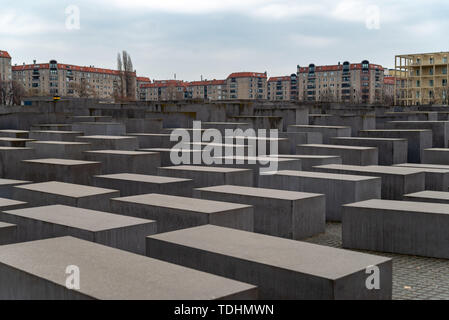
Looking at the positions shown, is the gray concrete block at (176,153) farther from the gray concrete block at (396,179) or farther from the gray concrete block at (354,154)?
the gray concrete block at (396,179)

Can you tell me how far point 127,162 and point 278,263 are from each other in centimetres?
876

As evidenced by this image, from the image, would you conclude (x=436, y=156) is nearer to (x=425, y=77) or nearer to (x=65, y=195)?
(x=65, y=195)

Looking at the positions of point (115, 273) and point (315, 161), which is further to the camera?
point (315, 161)

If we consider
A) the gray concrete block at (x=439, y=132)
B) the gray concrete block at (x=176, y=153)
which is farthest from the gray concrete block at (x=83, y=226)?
the gray concrete block at (x=439, y=132)

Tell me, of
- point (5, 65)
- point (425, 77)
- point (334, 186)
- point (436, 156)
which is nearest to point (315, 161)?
point (334, 186)

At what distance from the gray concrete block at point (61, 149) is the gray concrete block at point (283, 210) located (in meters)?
6.29

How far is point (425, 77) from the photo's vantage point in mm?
90250

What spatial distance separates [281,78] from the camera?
188125 mm

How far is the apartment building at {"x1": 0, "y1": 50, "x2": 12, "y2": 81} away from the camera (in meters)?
137

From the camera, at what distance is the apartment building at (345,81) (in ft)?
506

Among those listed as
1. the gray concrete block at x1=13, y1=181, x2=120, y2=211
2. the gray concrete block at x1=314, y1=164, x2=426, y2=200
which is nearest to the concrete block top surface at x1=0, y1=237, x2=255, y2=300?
the gray concrete block at x1=13, y1=181, x2=120, y2=211

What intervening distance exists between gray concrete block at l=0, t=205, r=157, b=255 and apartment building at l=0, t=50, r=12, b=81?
5492 inches

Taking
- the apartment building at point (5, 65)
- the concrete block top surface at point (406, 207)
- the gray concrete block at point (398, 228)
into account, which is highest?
the apartment building at point (5, 65)

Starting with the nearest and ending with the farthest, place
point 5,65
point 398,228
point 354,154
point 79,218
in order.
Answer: point 79,218 → point 398,228 → point 354,154 → point 5,65
